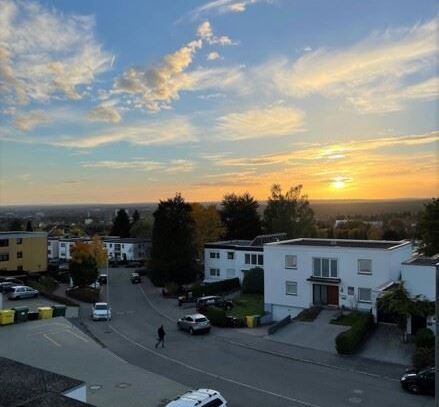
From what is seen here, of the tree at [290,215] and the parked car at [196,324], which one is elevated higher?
the tree at [290,215]

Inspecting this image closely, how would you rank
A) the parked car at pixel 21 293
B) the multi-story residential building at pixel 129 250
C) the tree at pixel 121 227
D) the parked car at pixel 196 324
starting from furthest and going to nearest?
the tree at pixel 121 227 < the multi-story residential building at pixel 129 250 < the parked car at pixel 21 293 < the parked car at pixel 196 324

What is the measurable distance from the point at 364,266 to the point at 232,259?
2438cm

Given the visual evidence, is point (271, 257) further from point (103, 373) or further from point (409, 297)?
point (103, 373)

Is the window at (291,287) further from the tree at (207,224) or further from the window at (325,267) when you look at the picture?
the tree at (207,224)

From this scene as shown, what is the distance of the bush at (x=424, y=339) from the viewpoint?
29047mm

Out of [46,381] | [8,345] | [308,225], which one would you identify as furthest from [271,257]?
[308,225]

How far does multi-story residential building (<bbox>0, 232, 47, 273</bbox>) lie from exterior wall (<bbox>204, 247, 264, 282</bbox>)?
2660 centimetres

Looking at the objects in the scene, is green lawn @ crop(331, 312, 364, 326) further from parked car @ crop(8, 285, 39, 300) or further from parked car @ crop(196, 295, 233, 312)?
parked car @ crop(8, 285, 39, 300)

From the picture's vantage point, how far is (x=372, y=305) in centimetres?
3722

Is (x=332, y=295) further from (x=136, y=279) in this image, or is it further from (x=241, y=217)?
(x=241, y=217)

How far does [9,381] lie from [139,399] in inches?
371

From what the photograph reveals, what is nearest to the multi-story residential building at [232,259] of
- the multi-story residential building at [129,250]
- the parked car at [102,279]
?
the parked car at [102,279]

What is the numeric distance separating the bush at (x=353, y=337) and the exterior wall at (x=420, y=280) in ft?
11.9

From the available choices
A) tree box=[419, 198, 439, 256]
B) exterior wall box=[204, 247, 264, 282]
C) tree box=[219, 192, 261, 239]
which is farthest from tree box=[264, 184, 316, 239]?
tree box=[419, 198, 439, 256]
